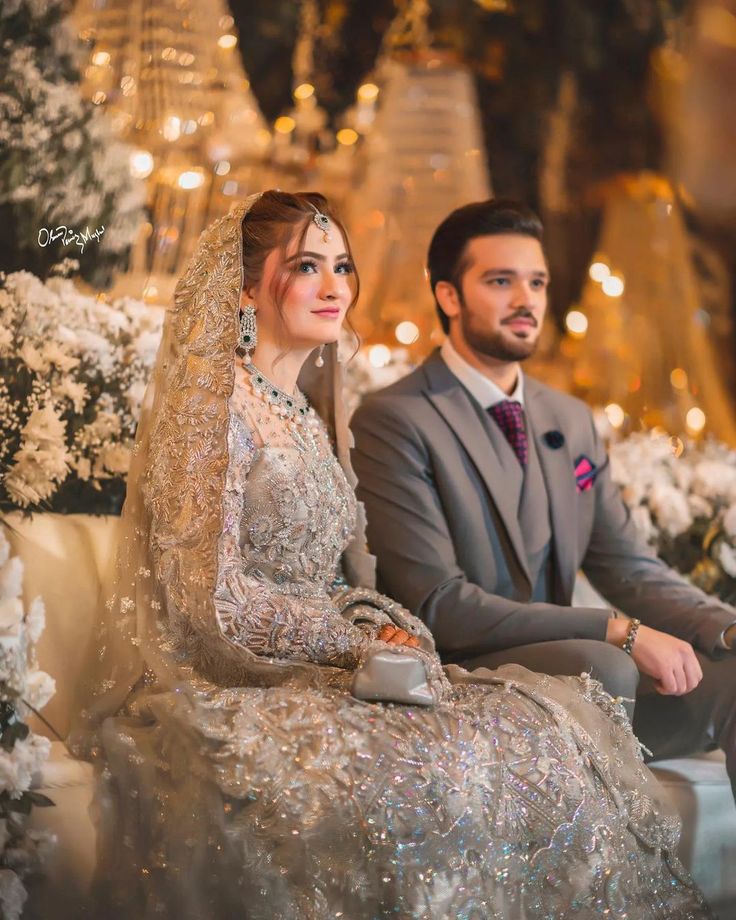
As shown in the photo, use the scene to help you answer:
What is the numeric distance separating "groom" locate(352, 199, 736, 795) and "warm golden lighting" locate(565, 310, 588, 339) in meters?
2.18

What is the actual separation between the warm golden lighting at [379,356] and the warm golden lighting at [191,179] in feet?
3.04

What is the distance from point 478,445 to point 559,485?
0.31 meters

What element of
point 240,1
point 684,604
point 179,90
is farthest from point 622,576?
point 240,1

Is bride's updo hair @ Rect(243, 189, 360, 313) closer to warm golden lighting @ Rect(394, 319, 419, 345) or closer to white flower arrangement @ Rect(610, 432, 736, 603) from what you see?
white flower arrangement @ Rect(610, 432, 736, 603)

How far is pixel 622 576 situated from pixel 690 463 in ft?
3.76

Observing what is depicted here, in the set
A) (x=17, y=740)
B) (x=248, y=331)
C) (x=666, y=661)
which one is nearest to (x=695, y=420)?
(x=666, y=661)

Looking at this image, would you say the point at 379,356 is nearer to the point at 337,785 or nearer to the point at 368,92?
the point at 368,92

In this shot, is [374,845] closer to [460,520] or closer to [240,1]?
[460,520]

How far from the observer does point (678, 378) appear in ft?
17.9

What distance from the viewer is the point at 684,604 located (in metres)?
3.43

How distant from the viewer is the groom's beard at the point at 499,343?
349 centimetres

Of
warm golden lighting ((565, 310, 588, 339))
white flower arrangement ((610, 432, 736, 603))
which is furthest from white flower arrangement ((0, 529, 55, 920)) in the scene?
warm golden lighting ((565, 310, 588, 339))

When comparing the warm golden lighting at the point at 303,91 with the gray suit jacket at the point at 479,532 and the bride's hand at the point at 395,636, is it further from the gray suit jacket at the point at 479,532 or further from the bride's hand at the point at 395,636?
the bride's hand at the point at 395,636

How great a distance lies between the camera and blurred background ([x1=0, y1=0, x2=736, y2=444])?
3455 millimetres
